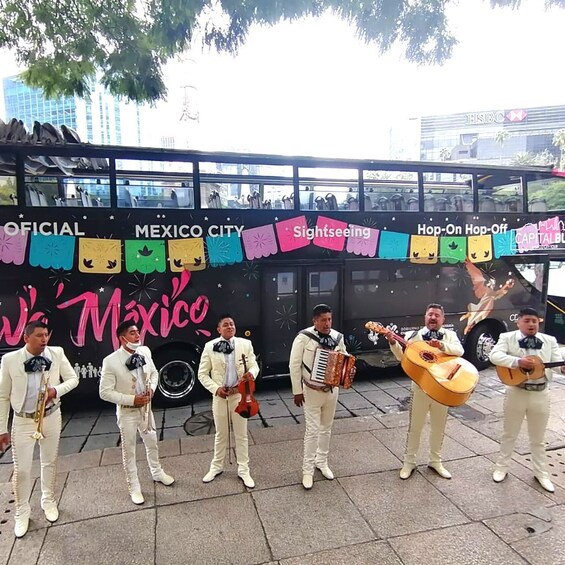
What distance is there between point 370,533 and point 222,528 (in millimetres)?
1220

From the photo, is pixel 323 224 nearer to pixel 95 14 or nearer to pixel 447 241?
pixel 447 241

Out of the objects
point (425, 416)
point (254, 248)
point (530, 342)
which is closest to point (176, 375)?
point (254, 248)

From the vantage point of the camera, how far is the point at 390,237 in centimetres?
706

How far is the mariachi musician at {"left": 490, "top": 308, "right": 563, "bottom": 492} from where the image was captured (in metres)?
3.89

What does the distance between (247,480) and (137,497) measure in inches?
→ 40.4

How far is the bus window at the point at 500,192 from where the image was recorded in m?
7.59

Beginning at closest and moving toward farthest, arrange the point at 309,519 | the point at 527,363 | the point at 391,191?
the point at 309,519 → the point at 527,363 → the point at 391,191

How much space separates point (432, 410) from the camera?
13.6 ft

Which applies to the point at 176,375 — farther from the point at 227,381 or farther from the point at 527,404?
the point at 527,404

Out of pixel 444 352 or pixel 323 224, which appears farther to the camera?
pixel 323 224

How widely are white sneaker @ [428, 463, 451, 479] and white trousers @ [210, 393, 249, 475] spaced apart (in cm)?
195

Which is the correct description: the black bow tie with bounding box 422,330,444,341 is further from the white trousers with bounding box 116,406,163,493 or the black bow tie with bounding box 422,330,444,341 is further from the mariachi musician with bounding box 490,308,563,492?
the white trousers with bounding box 116,406,163,493

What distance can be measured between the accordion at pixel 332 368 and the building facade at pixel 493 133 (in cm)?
8118

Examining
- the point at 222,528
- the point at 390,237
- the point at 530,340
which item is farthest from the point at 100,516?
the point at 390,237
